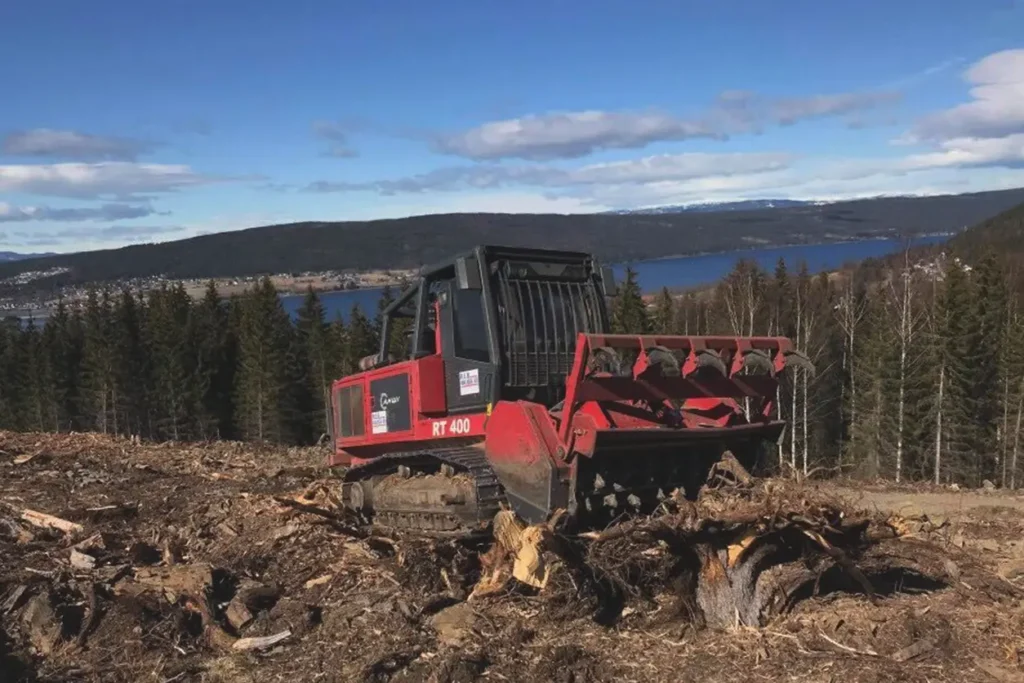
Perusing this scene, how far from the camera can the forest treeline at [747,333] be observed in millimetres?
39531

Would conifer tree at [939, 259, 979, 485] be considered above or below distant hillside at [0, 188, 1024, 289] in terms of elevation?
below

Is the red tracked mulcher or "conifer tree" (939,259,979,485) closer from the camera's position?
the red tracked mulcher

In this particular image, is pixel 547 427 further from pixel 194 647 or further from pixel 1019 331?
pixel 1019 331

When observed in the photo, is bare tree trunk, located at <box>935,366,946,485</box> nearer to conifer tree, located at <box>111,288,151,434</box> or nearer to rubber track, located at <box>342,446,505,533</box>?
rubber track, located at <box>342,446,505,533</box>

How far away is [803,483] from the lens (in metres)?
6.48

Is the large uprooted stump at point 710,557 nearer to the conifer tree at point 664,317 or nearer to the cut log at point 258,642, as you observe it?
the cut log at point 258,642

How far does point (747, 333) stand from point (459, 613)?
42.0 metres

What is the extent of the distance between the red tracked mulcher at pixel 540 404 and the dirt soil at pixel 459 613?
23.4 inches

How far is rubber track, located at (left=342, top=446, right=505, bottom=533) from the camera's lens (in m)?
7.83

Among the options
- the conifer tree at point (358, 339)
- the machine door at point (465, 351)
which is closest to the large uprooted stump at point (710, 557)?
the machine door at point (465, 351)

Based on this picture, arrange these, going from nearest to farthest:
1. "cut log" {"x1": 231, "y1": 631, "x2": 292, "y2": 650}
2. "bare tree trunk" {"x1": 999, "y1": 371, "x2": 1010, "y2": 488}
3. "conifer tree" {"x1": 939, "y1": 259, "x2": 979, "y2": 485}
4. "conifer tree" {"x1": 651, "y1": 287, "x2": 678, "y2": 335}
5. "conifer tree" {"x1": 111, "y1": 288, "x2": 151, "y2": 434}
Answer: "cut log" {"x1": 231, "y1": 631, "x2": 292, "y2": 650}, "conifer tree" {"x1": 939, "y1": 259, "x2": 979, "y2": 485}, "bare tree trunk" {"x1": 999, "y1": 371, "x2": 1010, "y2": 488}, "conifer tree" {"x1": 651, "y1": 287, "x2": 678, "y2": 335}, "conifer tree" {"x1": 111, "y1": 288, "x2": 151, "y2": 434}

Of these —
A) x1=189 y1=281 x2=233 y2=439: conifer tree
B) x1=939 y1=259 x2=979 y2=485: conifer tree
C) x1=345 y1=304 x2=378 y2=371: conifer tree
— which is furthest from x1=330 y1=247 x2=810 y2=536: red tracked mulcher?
x1=189 y1=281 x2=233 y2=439: conifer tree

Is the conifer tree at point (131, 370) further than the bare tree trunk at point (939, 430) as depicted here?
Yes

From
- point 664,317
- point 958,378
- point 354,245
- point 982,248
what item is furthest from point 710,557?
point 354,245
